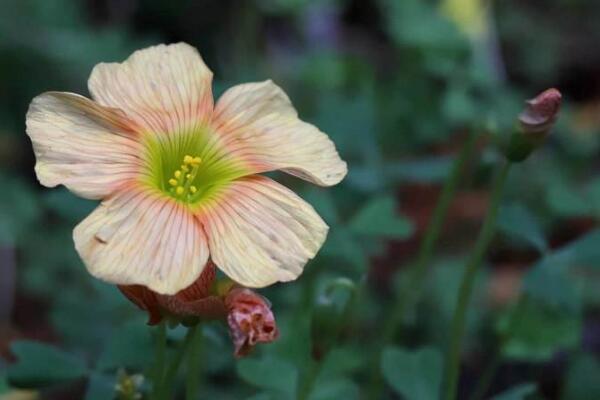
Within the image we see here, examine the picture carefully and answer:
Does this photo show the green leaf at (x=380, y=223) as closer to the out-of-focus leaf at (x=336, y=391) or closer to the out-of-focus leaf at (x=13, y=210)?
the out-of-focus leaf at (x=336, y=391)

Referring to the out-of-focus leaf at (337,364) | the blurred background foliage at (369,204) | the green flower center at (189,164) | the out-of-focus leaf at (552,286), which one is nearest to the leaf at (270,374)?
the blurred background foliage at (369,204)

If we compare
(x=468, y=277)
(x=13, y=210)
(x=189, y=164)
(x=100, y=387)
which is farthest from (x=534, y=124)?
(x=13, y=210)

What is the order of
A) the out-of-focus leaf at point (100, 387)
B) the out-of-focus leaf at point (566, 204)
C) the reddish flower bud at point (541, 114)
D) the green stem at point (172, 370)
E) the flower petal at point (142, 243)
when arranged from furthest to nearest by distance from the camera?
1. the out-of-focus leaf at point (566, 204)
2. the out-of-focus leaf at point (100, 387)
3. the reddish flower bud at point (541, 114)
4. the green stem at point (172, 370)
5. the flower petal at point (142, 243)

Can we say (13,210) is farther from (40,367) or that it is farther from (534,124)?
(534,124)

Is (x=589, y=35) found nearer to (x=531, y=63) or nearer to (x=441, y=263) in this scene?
(x=531, y=63)

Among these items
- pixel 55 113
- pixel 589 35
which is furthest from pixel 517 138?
pixel 589 35

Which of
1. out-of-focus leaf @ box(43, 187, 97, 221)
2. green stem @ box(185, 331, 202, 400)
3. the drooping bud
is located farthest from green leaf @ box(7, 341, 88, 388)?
the drooping bud
